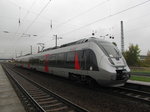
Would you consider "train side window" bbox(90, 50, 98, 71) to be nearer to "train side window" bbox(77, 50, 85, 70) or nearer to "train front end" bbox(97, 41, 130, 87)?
"train front end" bbox(97, 41, 130, 87)

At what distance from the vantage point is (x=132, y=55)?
135ft

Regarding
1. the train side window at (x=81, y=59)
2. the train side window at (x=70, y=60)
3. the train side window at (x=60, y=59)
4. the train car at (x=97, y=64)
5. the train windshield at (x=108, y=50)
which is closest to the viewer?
the train car at (x=97, y=64)

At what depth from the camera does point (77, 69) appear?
10195mm

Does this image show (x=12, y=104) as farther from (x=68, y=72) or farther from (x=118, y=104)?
(x=68, y=72)

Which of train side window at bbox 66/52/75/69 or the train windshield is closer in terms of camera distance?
the train windshield

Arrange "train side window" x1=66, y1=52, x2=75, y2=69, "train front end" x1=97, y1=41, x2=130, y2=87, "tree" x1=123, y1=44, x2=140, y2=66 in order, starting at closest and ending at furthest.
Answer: "train front end" x1=97, y1=41, x2=130, y2=87, "train side window" x1=66, y1=52, x2=75, y2=69, "tree" x1=123, y1=44, x2=140, y2=66

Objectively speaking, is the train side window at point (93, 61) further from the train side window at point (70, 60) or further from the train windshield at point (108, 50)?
the train side window at point (70, 60)

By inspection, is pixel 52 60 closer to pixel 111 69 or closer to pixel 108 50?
pixel 108 50

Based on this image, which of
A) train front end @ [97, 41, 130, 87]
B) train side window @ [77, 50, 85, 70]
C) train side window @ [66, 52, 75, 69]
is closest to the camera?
train front end @ [97, 41, 130, 87]

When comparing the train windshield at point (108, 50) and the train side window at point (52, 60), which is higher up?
the train windshield at point (108, 50)

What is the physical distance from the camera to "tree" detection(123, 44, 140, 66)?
41094 millimetres

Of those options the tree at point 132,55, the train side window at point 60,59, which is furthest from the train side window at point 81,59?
the tree at point 132,55

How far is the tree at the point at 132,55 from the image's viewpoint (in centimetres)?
4109

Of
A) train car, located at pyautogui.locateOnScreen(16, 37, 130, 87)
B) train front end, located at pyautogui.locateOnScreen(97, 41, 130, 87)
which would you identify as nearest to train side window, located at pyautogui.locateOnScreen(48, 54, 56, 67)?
train car, located at pyautogui.locateOnScreen(16, 37, 130, 87)
